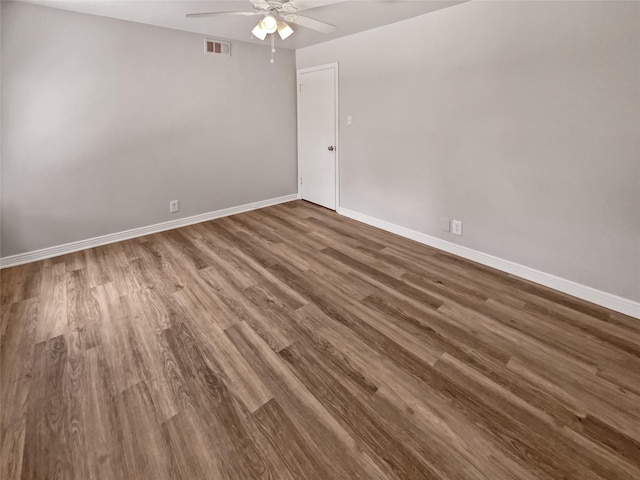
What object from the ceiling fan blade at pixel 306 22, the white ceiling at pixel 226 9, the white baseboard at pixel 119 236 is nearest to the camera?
the ceiling fan blade at pixel 306 22

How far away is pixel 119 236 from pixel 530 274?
Result: 4.39m

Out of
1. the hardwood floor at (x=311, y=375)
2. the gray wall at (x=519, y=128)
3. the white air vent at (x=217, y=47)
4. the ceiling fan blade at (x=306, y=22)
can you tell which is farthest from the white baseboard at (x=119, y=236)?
the ceiling fan blade at (x=306, y=22)

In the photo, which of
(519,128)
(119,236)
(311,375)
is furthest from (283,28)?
(119,236)

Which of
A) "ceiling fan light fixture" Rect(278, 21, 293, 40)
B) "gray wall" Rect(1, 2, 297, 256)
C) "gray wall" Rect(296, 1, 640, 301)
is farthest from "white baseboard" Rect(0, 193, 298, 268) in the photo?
"ceiling fan light fixture" Rect(278, 21, 293, 40)

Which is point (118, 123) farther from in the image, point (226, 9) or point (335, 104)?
point (335, 104)

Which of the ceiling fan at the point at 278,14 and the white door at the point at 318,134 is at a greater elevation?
the ceiling fan at the point at 278,14

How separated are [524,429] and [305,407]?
1.04m

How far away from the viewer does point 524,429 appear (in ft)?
4.85

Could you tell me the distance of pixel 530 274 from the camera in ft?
9.23

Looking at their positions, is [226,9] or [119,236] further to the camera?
[119,236]

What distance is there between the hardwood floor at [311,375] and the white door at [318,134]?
2078 mm

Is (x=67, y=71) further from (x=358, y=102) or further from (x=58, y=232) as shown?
(x=358, y=102)

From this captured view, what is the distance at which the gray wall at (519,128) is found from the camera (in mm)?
2219

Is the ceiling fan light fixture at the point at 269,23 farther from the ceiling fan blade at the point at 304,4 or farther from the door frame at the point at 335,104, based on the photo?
the door frame at the point at 335,104
